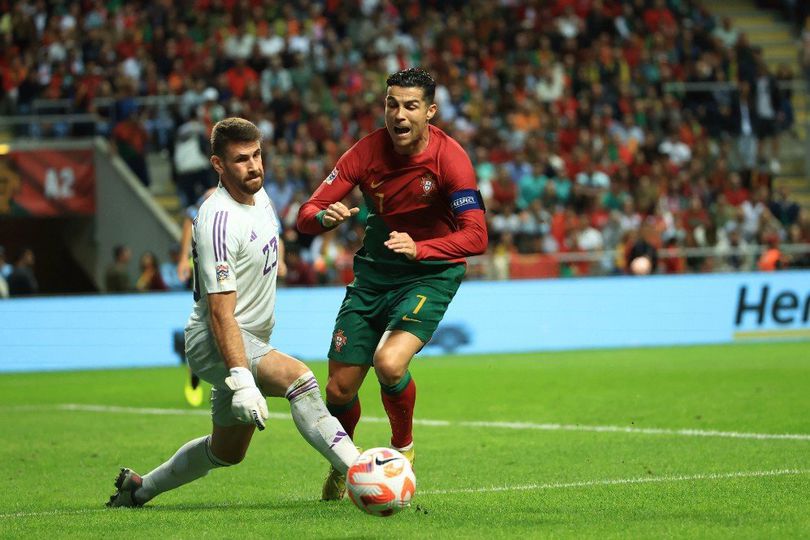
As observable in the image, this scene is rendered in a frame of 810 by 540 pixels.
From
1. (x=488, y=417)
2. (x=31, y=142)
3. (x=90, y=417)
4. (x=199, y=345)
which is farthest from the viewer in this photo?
(x=31, y=142)

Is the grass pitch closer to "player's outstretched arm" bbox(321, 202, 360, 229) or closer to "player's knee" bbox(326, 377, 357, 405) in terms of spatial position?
"player's knee" bbox(326, 377, 357, 405)

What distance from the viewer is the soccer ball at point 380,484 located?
20.3 feet

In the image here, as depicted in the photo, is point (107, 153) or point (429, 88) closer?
point (429, 88)

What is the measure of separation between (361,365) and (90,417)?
587 centimetres

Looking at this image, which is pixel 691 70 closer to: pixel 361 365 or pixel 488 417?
pixel 488 417

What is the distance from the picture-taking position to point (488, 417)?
1216cm

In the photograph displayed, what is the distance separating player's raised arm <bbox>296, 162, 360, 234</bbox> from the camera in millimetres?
7246

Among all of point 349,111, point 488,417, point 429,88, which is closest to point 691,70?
point 349,111

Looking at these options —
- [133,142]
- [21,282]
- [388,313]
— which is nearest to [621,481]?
[388,313]

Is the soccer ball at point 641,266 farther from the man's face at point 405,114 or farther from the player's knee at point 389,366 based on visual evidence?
the player's knee at point 389,366

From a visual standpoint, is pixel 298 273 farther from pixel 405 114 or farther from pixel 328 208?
pixel 328 208

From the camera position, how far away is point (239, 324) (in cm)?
695

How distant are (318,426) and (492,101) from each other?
67.0ft

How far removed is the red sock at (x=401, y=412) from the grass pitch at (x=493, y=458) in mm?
322
